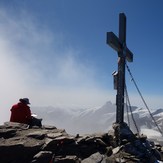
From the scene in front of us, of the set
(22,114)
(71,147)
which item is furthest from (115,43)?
(22,114)

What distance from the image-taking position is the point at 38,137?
10.4m

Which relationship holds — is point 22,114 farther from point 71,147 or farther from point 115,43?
point 115,43

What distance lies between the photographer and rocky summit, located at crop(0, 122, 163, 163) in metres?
9.03

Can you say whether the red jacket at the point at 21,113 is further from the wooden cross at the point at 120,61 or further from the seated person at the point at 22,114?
the wooden cross at the point at 120,61

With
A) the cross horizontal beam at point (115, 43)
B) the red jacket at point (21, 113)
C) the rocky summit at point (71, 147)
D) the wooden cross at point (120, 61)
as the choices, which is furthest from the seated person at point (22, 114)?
the cross horizontal beam at point (115, 43)

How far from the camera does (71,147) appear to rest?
33.1ft

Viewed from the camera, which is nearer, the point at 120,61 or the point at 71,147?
the point at 71,147

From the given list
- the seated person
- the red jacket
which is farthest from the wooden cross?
the red jacket

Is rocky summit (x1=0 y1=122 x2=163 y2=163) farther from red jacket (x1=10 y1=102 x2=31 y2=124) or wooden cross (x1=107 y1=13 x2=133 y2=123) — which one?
red jacket (x1=10 y1=102 x2=31 y2=124)

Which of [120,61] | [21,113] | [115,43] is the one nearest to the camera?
[115,43]

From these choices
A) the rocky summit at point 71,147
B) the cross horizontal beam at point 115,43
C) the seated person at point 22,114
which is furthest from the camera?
the seated person at point 22,114

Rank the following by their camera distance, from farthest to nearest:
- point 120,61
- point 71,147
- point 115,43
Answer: point 120,61 < point 115,43 < point 71,147

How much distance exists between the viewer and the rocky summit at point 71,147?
903 cm

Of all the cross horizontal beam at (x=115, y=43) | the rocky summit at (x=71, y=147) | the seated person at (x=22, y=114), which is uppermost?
the cross horizontal beam at (x=115, y=43)
